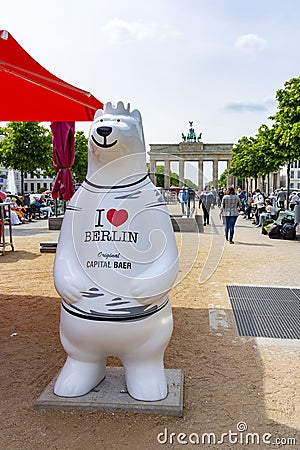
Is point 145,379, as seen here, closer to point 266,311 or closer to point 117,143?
point 117,143

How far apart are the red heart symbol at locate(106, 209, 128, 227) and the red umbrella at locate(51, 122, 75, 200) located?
17.8 feet

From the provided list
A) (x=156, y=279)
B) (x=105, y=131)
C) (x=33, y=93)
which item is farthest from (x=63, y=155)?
(x=156, y=279)

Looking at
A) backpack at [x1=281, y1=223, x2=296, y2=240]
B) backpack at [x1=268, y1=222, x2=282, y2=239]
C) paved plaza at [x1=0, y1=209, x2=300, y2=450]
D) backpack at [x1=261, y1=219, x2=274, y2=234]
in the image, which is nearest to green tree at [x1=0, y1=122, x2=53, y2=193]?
backpack at [x1=261, y1=219, x2=274, y2=234]

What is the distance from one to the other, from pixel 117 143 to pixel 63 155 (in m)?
5.53

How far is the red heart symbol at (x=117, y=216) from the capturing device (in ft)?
10.2

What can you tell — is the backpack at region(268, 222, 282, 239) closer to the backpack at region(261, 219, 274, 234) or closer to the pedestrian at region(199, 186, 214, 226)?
the backpack at region(261, 219, 274, 234)

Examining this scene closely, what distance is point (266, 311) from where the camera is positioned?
18.7 feet

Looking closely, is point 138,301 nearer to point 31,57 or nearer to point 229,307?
point 31,57

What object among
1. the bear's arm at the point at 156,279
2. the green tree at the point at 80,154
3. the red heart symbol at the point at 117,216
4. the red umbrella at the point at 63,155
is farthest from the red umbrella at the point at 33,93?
the green tree at the point at 80,154

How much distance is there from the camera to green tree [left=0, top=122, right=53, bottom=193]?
2264cm

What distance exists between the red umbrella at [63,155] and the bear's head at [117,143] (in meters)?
5.07

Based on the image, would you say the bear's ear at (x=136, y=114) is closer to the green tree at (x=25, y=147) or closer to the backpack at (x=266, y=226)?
the backpack at (x=266, y=226)

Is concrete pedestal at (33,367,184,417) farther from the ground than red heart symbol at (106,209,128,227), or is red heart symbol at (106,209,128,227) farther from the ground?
red heart symbol at (106,209,128,227)

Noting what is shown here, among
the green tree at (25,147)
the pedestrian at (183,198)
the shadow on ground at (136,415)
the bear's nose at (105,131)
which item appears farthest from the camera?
the green tree at (25,147)
